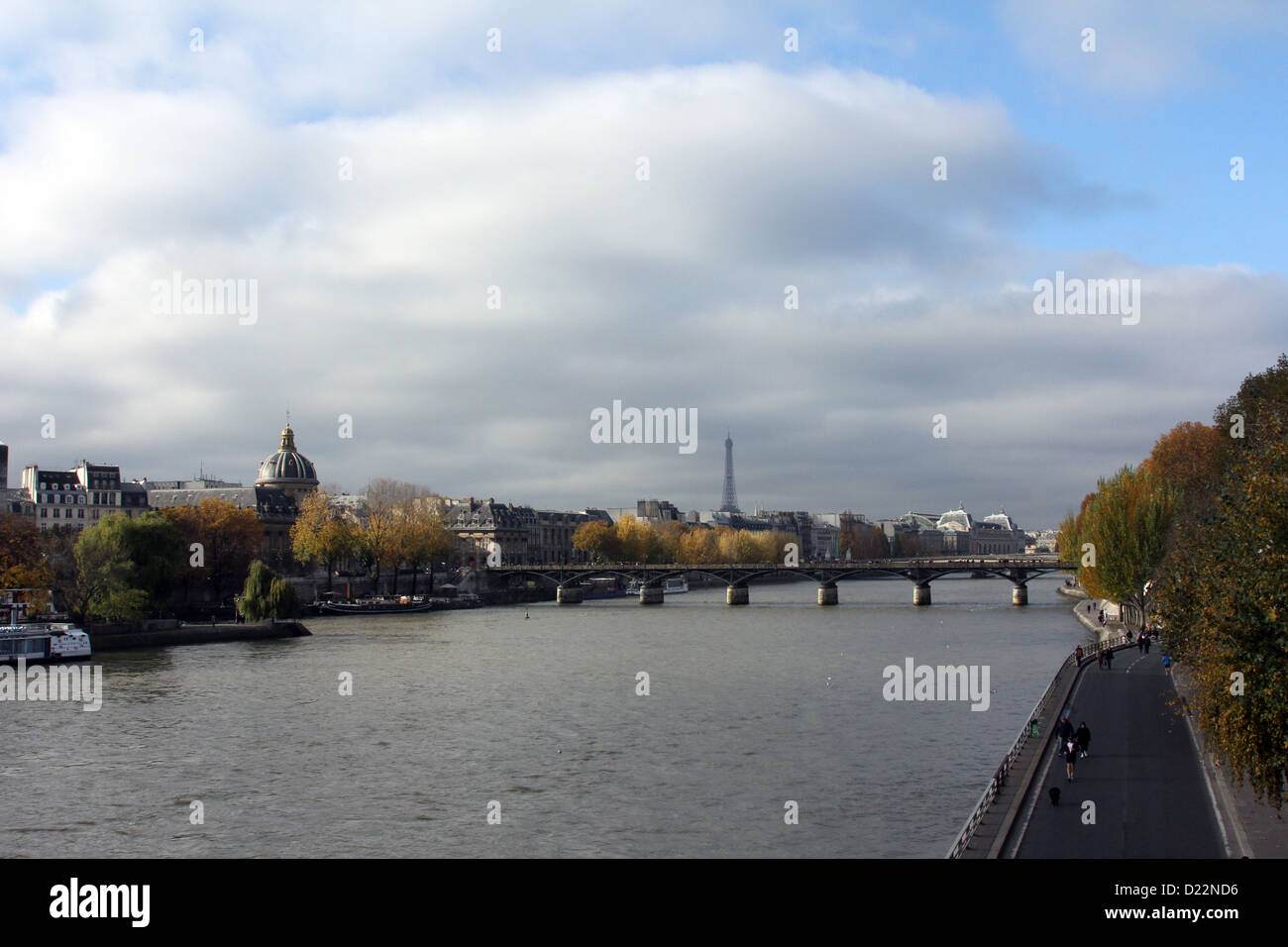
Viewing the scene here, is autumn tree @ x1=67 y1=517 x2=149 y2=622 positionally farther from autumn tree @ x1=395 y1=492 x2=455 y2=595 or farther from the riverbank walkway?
the riverbank walkway

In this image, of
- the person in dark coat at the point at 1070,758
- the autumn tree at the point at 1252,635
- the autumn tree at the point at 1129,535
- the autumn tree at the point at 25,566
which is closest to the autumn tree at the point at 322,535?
the autumn tree at the point at 25,566

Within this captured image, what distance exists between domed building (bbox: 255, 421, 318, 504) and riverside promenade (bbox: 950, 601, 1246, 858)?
107 metres

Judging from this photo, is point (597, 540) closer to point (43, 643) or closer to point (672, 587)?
point (672, 587)

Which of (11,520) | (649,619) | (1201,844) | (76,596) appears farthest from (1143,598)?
(11,520)

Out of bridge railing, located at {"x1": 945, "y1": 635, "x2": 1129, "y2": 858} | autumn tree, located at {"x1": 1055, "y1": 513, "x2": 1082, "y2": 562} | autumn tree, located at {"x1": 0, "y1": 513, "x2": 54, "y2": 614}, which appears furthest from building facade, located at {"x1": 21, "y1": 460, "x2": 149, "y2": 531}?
bridge railing, located at {"x1": 945, "y1": 635, "x2": 1129, "y2": 858}

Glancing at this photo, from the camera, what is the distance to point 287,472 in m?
127

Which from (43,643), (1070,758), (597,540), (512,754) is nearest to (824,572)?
(597,540)

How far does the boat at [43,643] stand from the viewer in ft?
161

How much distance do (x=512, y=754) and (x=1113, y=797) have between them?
46.5 ft

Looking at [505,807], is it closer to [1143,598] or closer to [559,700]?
[559,700]

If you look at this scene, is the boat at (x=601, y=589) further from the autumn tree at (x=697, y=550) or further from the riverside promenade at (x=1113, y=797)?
the riverside promenade at (x=1113, y=797)

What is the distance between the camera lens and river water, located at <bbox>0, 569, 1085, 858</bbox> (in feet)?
70.0

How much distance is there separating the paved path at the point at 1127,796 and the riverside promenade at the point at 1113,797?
17 millimetres
